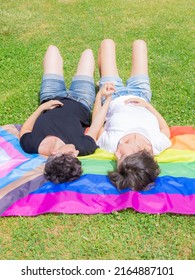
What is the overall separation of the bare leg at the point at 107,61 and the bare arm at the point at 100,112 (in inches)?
20.6

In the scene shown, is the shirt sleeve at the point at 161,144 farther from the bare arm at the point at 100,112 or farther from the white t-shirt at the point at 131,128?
the bare arm at the point at 100,112

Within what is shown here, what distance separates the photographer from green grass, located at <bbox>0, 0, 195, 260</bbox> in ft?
13.7

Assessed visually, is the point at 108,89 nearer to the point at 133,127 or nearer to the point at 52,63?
the point at 133,127

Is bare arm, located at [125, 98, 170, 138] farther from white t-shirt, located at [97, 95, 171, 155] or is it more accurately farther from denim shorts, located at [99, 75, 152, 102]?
denim shorts, located at [99, 75, 152, 102]

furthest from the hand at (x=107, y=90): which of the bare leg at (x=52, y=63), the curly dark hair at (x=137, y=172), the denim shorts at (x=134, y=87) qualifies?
the curly dark hair at (x=137, y=172)

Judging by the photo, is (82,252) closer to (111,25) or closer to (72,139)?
(72,139)

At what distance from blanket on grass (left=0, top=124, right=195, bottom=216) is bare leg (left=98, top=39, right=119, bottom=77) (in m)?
1.81

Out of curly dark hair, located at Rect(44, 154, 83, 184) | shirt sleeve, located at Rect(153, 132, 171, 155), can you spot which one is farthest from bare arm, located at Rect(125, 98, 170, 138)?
curly dark hair, located at Rect(44, 154, 83, 184)

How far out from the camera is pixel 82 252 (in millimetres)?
4109

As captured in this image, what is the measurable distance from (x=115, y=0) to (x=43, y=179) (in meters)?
8.22

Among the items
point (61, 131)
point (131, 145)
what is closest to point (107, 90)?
point (61, 131)

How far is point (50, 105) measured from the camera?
19.3ft

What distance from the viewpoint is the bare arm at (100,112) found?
5.57 m
